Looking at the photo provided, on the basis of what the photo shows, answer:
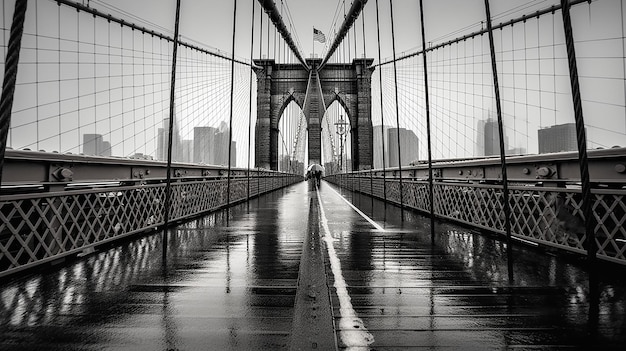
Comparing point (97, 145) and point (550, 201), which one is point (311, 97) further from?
point (550, 201)

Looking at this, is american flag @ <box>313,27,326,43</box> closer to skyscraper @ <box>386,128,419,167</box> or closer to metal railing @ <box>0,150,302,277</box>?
skyscraper @ <box>386,128,419,167</box>

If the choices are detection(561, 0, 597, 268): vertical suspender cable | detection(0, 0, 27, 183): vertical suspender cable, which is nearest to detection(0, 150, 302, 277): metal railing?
→ detection(0, 0, 27, 183): vertical suspender cable

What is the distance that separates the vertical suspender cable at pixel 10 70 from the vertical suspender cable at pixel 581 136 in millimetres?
3456

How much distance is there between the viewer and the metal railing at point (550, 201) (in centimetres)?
281

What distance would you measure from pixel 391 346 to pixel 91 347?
1.59 metres

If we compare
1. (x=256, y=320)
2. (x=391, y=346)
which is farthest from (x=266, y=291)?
(x=391, y=346)

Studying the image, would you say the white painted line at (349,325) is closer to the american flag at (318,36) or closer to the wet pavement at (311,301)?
the wet pavement at (311,301)

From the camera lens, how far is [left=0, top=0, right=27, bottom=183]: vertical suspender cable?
4.97 feet

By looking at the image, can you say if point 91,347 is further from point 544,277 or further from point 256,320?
point 544,277

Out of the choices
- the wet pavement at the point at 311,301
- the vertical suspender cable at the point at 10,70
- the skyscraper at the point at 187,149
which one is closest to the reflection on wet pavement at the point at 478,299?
the wet pavement at the point at 311,301

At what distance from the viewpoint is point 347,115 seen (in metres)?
39.0

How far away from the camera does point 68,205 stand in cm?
310

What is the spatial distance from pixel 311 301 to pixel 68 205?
2.93 meters

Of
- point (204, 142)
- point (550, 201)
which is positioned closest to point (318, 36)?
point (204, 142)
